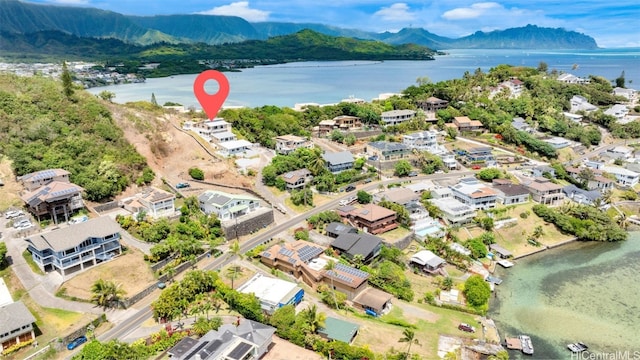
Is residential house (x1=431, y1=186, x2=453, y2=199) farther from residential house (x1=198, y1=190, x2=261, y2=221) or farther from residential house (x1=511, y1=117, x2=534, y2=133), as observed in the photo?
residential house (x1=511, y1=117, x2=534, y2=133)

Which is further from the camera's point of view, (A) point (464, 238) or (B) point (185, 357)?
(A) point (464, 238)

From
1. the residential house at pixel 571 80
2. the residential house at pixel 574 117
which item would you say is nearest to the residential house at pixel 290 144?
the residential house at pixel 574 117

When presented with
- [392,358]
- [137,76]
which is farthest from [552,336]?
[137,76]

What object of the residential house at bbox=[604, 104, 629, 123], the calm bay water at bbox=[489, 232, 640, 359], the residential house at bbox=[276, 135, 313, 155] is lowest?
the calm bay water at bbox=[489, 232, 640, 359]

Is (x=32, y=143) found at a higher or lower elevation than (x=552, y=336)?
higher

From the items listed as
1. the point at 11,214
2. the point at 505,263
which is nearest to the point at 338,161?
the point at 505,263

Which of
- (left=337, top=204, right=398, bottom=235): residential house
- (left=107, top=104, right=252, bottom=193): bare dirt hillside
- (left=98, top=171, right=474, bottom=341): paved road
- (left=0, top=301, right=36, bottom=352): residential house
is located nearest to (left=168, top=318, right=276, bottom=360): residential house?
(left=98, top=171, right=474, bottom=341): paved road

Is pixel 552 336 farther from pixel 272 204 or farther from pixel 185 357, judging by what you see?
pixel 272 204

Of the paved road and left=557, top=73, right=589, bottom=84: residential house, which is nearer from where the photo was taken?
the paved road
